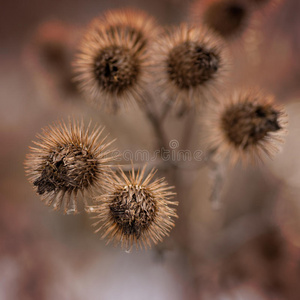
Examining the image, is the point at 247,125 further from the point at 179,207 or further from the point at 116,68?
the point at 179,207

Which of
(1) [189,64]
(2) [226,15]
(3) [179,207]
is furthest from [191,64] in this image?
(3) [179,207]

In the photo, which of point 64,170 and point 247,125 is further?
point 247,125

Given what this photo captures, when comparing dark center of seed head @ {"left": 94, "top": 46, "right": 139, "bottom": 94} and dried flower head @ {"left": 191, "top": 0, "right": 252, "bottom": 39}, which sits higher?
dried flower head @ {"left": 191, "top": 0, "right": 252, "bottom": 39}

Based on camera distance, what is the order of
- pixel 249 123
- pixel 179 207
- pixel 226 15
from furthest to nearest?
pixel 179 207
pixel 226 15
pixel 249 123

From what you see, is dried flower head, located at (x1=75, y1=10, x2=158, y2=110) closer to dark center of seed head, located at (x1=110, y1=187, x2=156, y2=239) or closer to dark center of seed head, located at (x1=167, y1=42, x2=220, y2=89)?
dark center of seed head, located at (x1=167, y1=42, x2=220, y2=89)

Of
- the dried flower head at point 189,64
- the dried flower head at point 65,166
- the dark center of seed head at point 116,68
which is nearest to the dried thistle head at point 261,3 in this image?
the dried flower head at point 189,64

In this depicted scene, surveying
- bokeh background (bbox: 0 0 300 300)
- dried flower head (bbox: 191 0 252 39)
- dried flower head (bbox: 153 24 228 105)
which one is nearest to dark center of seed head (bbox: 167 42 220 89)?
dried flower head (bbox: 153 24 228 105)

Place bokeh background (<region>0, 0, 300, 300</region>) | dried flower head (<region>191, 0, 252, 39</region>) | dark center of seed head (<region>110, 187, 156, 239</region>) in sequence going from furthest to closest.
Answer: bokeh background (<region>0, 0, 300, 300</region>)
dried flower head (<region>191, 0, 252, 39</region>)
dark center of seed head (<region>110, 187, 156, 239</region>)

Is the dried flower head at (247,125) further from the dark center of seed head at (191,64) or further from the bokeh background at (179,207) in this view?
the bokeh background at (179,207)
